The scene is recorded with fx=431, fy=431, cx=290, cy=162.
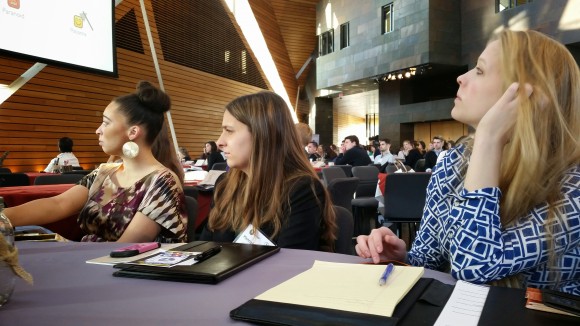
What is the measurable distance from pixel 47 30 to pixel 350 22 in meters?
12.2

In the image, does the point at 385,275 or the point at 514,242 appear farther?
the point at 514,242

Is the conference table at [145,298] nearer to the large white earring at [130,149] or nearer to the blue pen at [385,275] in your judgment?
the blue pen at [385,275]

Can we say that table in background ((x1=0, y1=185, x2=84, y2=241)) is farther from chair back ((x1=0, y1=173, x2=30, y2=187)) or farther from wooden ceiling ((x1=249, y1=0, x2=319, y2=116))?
wooden ceiling ((x1=249, y1=0, x2=319, y2=116))

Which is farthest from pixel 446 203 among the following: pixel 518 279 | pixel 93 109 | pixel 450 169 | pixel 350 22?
pixel 350 22

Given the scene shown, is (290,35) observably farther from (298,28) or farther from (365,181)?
(365,181)

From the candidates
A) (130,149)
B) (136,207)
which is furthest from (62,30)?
(136,207)

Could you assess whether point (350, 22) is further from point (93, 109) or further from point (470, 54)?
point (93, 109)

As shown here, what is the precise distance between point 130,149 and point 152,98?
0.28 meters

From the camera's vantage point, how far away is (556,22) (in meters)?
10.1

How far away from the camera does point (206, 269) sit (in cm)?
84

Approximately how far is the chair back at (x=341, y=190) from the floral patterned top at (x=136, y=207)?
2.15m

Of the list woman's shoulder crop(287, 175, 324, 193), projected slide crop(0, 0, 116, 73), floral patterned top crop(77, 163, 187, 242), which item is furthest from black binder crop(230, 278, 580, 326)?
projected slide crop(0, 0, 116, 73)

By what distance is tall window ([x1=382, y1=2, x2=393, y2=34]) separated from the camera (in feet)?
44.6

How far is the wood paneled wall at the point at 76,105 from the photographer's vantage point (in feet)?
25.1
